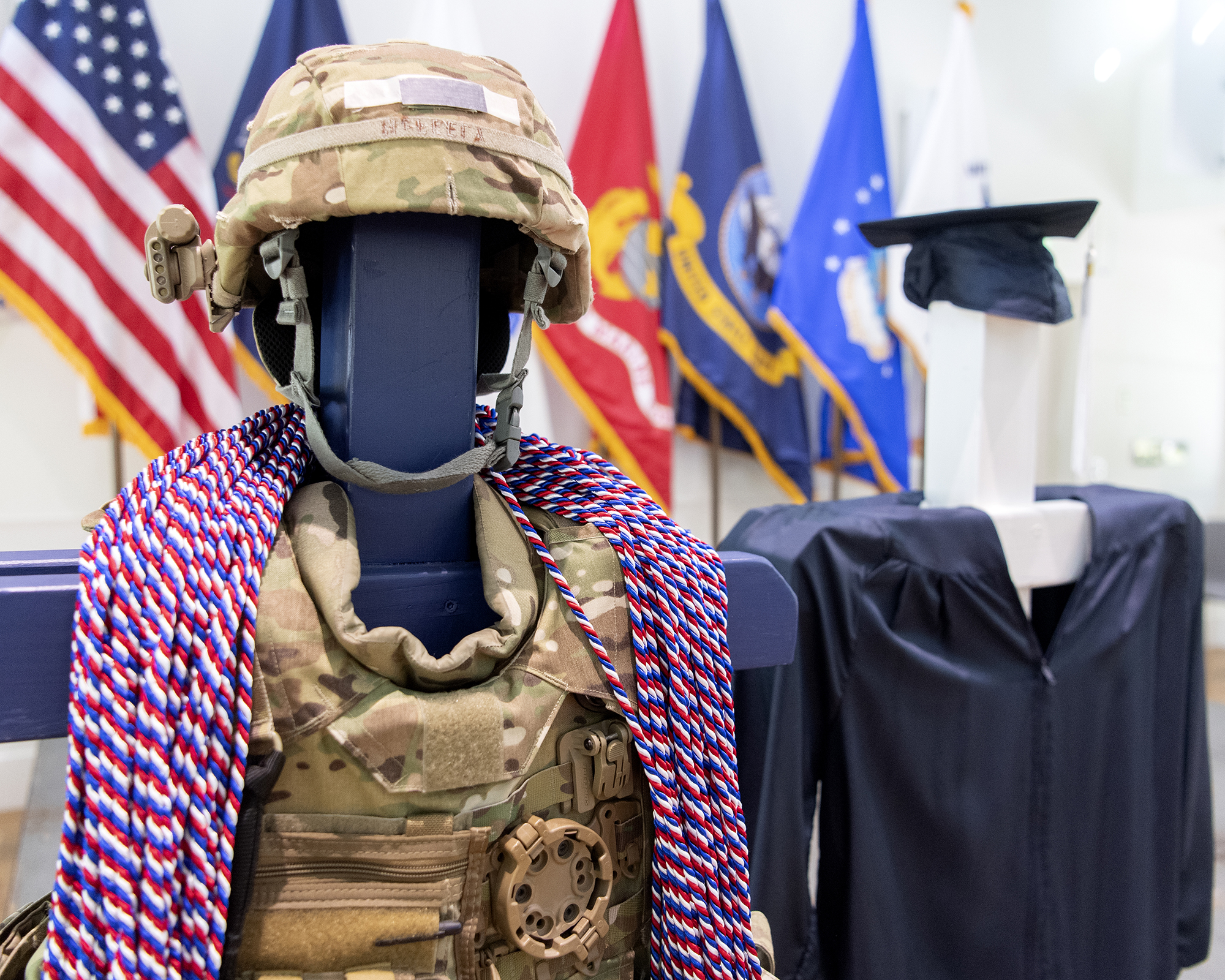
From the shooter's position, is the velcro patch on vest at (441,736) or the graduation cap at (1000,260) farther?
the graduation cap at (1000,260)

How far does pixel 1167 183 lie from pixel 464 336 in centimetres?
356

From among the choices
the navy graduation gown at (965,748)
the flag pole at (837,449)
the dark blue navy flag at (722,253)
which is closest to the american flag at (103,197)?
the dark blue navy flag at (722,253)

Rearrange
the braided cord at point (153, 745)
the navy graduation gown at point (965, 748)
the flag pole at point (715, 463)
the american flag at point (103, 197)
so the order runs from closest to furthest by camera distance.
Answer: the braided cord at point (153, 745) → the navy graduation gown at point (965, 748) → the american flag at point (103, 197) → the flag pole at point (715, 463)

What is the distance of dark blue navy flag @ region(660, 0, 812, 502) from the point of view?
246 centimetres

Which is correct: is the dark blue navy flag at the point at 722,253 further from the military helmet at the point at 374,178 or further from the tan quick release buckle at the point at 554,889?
the tan quick release buckle at the point at 554,889

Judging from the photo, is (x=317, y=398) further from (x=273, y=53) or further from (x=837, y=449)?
(x=837, y=449)

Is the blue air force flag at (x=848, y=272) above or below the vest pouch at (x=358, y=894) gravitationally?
above

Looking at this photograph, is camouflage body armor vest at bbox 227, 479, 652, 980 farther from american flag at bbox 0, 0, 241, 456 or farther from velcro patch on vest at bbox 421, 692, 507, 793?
american flag at bbox 0, 0, 241, 456

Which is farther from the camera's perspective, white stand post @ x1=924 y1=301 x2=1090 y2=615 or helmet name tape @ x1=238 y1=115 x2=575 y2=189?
white stand post @ x1=924 y1=301 x2=1090 y2=615

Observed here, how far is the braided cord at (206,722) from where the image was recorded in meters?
0.48

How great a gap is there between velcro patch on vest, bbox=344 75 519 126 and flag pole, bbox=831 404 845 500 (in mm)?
2268

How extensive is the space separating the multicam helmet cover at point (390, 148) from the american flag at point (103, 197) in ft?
4.64

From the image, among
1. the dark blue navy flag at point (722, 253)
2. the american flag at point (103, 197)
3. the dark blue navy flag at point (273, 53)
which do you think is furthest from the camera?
the dark blue navy flag at point (722, 253)

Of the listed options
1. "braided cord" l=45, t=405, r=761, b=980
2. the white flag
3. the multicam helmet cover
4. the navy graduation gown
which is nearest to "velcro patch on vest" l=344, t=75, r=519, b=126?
the multicam helmet cover
